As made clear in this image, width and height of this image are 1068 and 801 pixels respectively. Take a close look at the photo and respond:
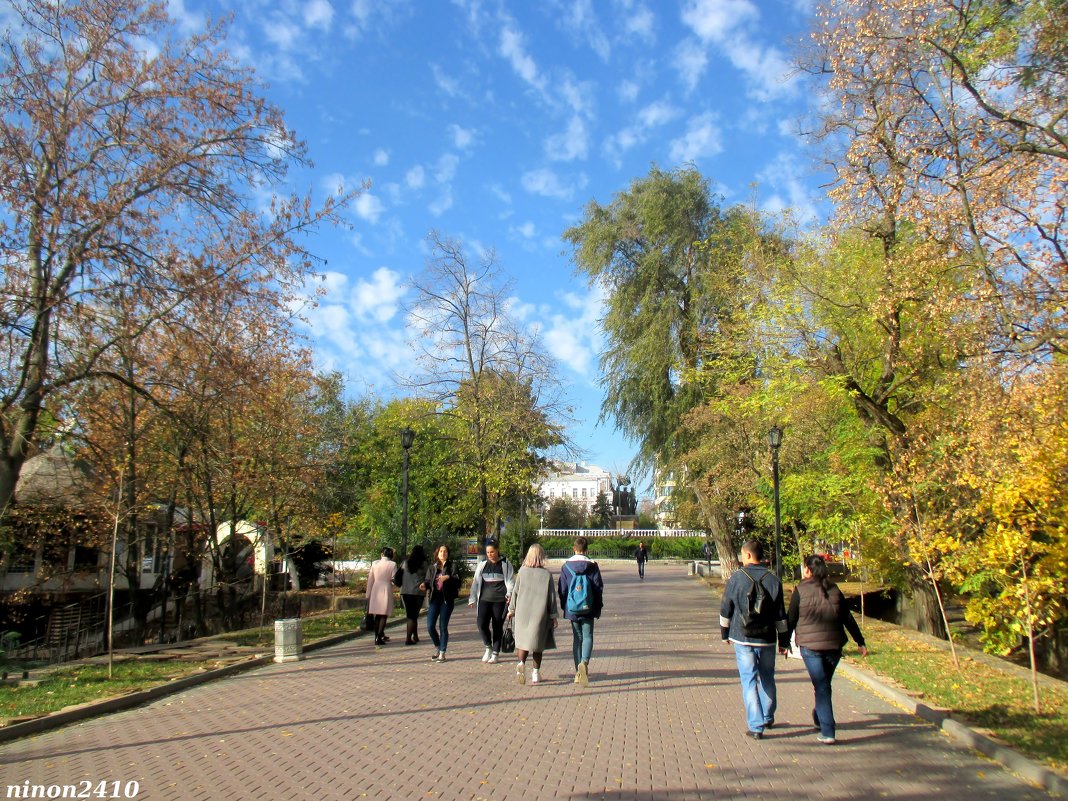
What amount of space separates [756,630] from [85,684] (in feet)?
29.0

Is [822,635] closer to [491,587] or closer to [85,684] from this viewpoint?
[491,587]

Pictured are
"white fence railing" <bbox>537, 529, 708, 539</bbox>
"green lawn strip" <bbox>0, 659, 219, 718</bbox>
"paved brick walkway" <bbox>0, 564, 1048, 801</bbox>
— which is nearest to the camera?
"paved brick walkway" <bbox>0, 564, 1048, 801</bbox>

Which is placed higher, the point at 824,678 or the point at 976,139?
the point at 976,139

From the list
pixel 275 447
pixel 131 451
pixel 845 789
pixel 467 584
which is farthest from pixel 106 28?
pixel 467 584

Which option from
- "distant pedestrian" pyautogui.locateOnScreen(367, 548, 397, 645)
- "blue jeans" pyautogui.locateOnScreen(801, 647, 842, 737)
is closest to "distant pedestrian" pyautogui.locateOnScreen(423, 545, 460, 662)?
"distant pedestrian" pyautogui.locateOnScreen(367, 548, 397, 645)

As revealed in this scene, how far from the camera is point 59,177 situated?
11.6 metres

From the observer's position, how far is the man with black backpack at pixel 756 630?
727cm

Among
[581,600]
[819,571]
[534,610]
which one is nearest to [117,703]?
[534,610]

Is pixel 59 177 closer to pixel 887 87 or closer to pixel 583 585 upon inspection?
pixel 583 585

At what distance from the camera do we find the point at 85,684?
34.6ft

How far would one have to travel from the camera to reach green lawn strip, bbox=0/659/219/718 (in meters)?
8.96

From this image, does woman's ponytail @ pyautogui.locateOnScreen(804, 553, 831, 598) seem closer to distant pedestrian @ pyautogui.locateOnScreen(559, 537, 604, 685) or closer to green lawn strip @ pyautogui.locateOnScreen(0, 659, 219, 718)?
distant pedestrian @ pyautogui.locateOnScreen(559, 537, 604, 685)

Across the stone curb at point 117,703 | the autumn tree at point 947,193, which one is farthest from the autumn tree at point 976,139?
the stone curb at point 117,703

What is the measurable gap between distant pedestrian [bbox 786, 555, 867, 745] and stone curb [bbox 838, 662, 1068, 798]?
4.46ft
